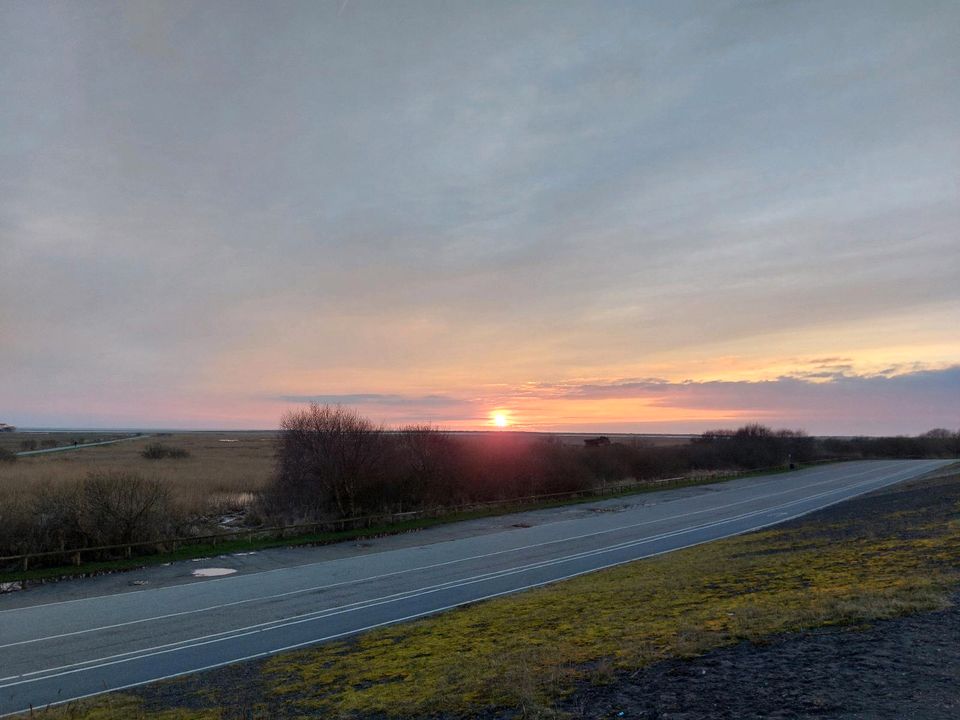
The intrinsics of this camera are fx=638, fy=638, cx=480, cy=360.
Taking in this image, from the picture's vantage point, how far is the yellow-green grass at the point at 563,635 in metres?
8.22

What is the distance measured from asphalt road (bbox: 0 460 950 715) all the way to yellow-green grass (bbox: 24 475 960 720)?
60.2 inches

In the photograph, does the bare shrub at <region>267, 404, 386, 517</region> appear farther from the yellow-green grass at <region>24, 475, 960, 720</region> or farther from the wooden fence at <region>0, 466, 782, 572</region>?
the yellow-green grass at <region>24, 475, 960, 720</region>

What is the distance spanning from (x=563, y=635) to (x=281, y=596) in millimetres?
9759

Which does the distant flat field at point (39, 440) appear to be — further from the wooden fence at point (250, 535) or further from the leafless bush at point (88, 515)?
the wooden fence at point (250, 535)

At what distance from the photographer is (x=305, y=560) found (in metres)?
24.0

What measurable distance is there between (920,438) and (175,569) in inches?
5434

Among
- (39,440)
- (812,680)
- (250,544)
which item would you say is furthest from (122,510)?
(39,440)

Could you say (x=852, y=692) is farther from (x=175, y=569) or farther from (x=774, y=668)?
(x=175, y=569)

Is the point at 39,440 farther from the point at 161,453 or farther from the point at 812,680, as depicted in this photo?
the point at 812,680

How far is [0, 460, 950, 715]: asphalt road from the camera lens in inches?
468

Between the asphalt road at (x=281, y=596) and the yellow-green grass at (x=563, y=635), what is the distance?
5.02 feet

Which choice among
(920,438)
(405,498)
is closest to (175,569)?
(405,498)

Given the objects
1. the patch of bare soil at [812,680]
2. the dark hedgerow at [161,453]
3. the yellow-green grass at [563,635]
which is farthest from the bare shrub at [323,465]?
the dark hedgerow at [161,453]

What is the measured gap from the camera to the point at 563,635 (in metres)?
10.8
